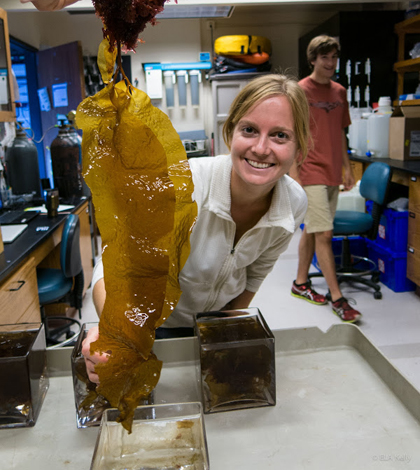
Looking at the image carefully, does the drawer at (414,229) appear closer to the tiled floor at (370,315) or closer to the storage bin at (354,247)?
the tiled floor at (370,315)

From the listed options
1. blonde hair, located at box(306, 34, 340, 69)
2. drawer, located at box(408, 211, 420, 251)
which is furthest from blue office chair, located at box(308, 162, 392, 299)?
blonde hair, located at box(306, 34, 340, 69)

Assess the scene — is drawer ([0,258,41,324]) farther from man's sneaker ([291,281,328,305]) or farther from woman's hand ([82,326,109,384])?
man's sneaker ([291,281,328,305])

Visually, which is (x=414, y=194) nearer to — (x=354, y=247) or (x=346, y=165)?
(x=346, y=165)

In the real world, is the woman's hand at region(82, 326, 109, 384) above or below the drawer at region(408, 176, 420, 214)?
above

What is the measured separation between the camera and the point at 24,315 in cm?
203

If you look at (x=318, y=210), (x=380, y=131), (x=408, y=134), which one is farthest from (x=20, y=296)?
(x=380, y=131)

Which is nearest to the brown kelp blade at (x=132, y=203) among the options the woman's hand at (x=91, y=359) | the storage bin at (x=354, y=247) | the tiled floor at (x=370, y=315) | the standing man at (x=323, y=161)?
the woman's hand at (x=91, y=359)

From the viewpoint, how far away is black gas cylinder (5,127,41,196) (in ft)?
11.1

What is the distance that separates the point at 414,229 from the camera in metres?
3.28

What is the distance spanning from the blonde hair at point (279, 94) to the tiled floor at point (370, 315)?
5.27ft

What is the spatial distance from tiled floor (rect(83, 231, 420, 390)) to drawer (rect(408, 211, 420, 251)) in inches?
15.2

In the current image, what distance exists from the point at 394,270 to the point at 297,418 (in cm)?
286

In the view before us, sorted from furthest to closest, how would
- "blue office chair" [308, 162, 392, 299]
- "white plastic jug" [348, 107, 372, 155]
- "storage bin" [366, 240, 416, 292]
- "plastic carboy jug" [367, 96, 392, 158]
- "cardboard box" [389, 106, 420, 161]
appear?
1. "white plastic jug" [348, 107, 372, 155]
2. "plastic carboy jug" [367, 96, 392, 158]
3. "cardboard box" [389, 106, 420, 161]
4. "storage bin" [366, 240, 416, 292]
5. "blue office chair" [308, 162, 392, 299]

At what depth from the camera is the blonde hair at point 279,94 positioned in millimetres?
1161
